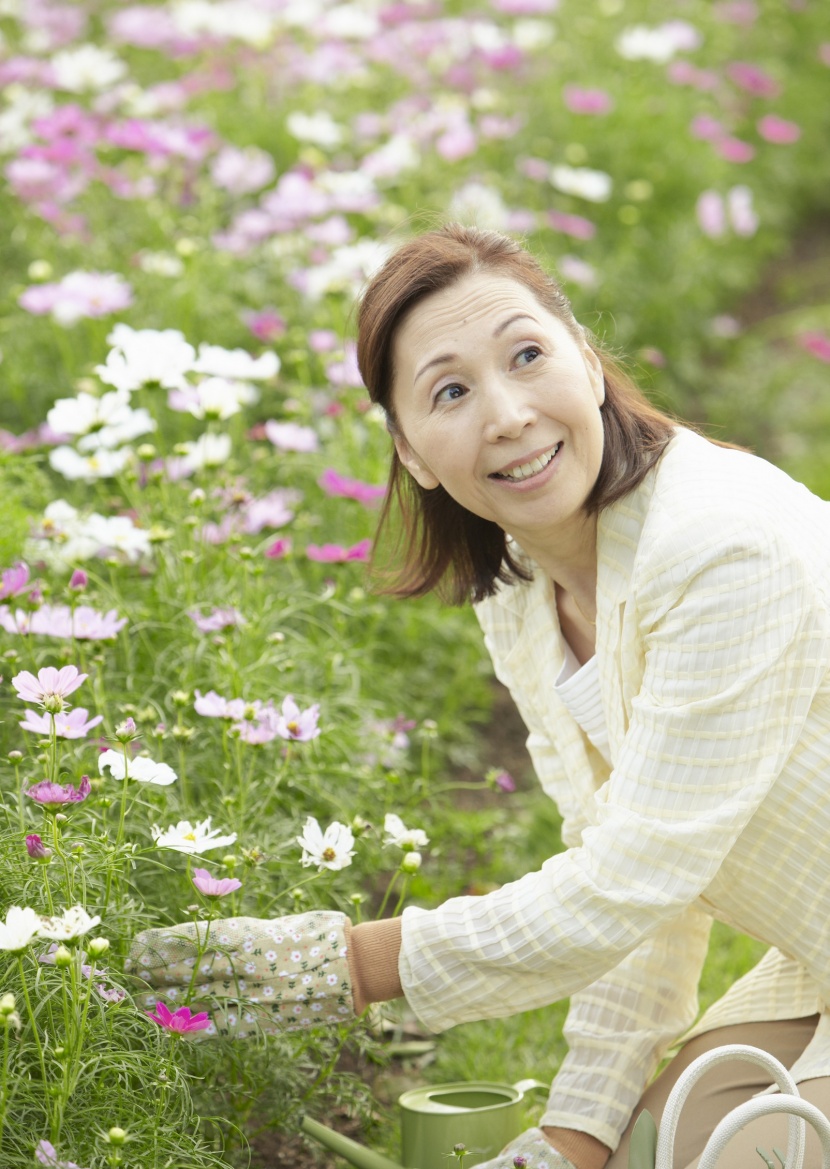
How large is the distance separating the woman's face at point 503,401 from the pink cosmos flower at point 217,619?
532mm

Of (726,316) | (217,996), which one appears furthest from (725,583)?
(726,316)

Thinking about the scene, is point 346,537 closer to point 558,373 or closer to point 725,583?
point 558,373

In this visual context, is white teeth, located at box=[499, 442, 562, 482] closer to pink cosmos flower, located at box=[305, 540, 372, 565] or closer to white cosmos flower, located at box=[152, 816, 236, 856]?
white cosmos flower, located at box=[152, 816, 236, 856]

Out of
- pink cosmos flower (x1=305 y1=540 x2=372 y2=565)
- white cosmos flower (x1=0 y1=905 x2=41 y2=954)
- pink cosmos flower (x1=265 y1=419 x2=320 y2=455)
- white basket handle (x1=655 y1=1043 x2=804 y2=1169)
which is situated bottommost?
pink cosmos flower (x1=265 y1=419 x2=320 y2=455)

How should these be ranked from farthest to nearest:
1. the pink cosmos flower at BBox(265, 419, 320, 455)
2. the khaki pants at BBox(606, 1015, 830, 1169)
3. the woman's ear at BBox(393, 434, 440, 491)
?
the pink cosmos flower at BBox(265, 419, 320, 455) → the woman's ear at BBox(393, 434, 440, 491) → the khaki pants at BBox(606, 1015, 830, 1169)

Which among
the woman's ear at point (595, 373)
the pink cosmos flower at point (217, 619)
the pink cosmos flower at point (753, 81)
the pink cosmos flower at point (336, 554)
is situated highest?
the woman's ear at point (595, 373)

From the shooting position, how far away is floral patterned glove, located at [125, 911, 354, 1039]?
1687 millimetres

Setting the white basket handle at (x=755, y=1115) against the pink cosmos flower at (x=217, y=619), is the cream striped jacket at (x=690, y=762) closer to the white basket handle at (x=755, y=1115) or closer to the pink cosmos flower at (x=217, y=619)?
the white basket handle at (x=755, y=1115)

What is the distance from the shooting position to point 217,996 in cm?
171

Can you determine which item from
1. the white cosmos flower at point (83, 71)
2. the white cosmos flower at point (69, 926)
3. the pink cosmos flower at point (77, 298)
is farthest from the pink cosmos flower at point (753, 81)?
the white cosmos flower at point (69, 926)

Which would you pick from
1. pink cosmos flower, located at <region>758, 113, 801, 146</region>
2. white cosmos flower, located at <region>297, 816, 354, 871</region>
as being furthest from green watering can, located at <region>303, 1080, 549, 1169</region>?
pink cosmos flower, located at <region>758, 113, 801, 146</region>

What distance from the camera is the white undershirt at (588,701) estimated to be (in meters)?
1.98

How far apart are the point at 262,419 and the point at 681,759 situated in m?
2.19

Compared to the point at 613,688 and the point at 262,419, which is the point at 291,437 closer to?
the point at 262,419
